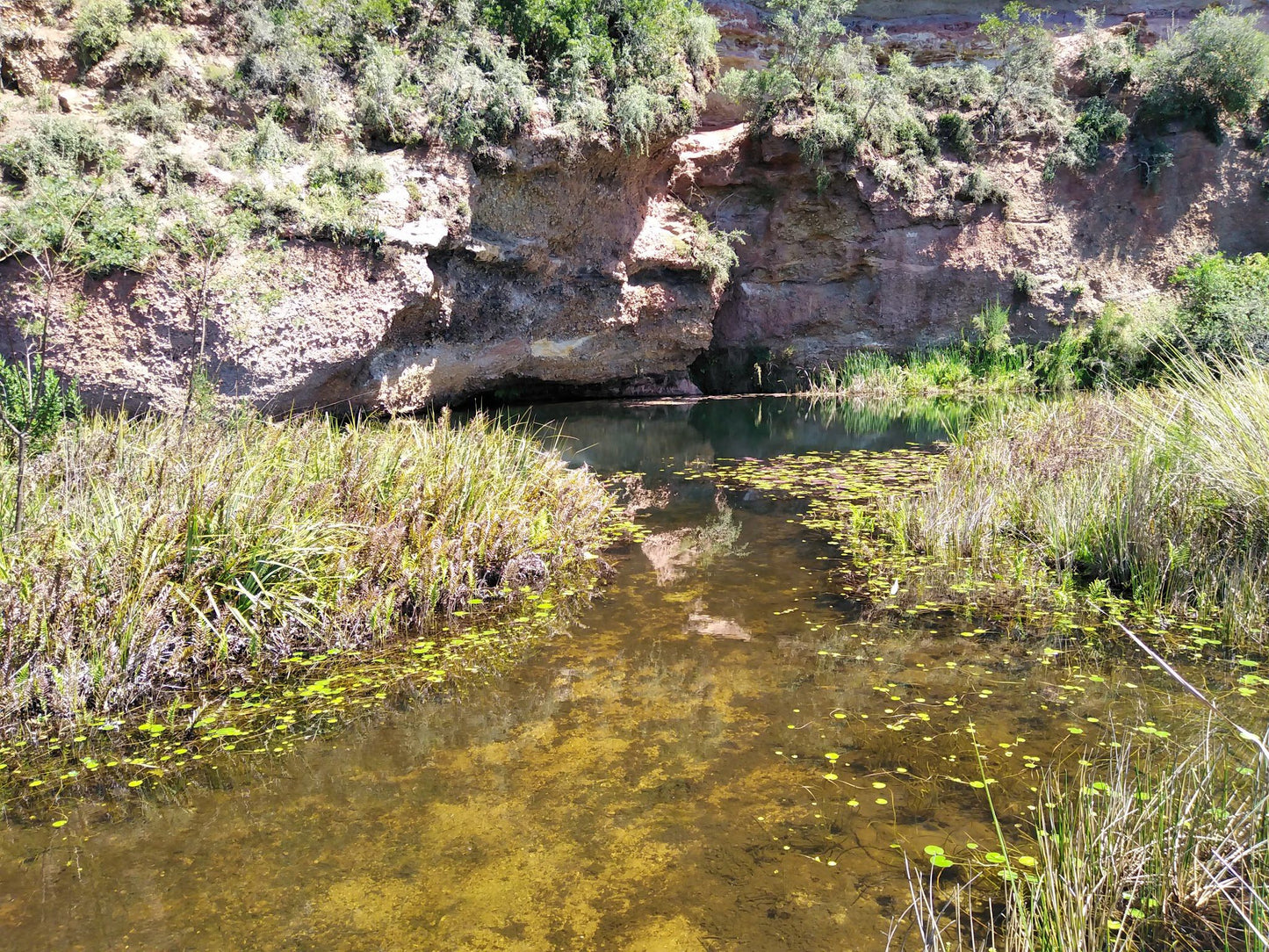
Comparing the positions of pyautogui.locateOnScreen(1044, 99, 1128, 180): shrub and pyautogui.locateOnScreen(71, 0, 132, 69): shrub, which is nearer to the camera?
pyautogui.locateOnScreen(71, 0, 132, 69): shrub

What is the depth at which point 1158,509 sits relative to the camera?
5.65m

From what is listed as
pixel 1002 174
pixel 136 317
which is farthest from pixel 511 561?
pixel 1002 174

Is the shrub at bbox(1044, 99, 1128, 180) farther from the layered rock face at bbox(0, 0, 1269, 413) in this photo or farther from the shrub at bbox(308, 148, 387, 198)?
the shrub at bbox(308, 148, 387, 198)

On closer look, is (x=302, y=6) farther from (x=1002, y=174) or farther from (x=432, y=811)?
(x=1002, y=174)

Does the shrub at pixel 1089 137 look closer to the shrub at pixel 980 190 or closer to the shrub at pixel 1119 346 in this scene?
the shrub at pixel 980 190

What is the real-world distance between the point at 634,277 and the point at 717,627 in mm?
14027

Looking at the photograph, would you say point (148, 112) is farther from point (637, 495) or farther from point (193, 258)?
point (637, 495)

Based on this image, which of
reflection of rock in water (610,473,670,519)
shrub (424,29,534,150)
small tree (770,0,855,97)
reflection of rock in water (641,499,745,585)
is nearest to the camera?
reflection of rock in water (641,499,745,585)

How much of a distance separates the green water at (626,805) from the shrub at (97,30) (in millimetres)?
10984

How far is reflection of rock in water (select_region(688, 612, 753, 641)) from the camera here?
555cm

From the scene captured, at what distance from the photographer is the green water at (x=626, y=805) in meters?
2.90

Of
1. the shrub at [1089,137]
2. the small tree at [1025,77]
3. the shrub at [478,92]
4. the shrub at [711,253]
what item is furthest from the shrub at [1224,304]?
the shrub at [478,92]

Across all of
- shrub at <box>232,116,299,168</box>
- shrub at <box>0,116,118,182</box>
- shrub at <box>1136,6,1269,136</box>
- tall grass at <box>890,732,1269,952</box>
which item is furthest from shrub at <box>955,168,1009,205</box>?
tall grass at <box>890,732,1269,952</box>

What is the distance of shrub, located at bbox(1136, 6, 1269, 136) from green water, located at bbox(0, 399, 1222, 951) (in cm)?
2204
